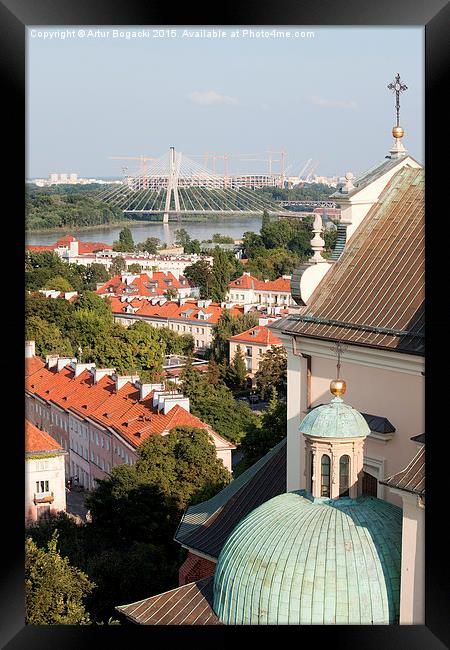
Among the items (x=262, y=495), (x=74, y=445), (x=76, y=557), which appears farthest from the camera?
(x=74, y=445)

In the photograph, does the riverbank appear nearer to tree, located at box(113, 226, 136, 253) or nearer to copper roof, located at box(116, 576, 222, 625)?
tree, located at box(113, 226, 136, 253)

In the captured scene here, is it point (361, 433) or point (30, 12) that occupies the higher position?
point (30, 12)

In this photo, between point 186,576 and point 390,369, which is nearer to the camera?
point 390,369

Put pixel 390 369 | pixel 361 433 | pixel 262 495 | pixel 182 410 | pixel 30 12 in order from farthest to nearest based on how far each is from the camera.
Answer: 1. pixel 182 410
2. pixel 262 495
3. pixel 390 369
4. pixel 361 433
5. pixel 30 12

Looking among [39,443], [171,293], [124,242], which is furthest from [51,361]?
[124,242]

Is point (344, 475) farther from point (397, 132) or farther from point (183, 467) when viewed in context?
point (183, 467)

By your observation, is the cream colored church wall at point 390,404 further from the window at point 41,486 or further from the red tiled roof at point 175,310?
the red tiled roof at point 175,310

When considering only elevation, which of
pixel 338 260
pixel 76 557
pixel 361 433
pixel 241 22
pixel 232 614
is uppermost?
pixel 241 22
